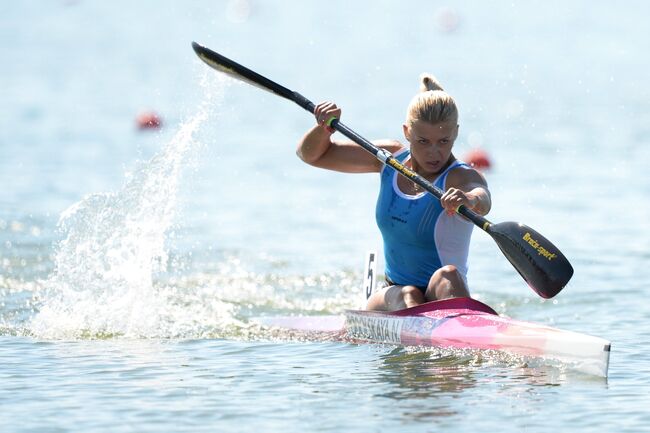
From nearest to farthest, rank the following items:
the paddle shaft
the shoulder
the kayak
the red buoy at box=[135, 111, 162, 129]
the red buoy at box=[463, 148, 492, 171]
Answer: the kayak → the paddle shaft → the shoulder → the red buoy at box=[463, 148, 492, 171] → the red buoy at box=[135, 111, 162, 129]

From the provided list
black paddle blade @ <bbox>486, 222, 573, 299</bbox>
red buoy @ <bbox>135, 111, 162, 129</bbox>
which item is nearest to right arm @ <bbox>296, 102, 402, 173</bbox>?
black paddle blade @ <bbox>486, 222, 573, 299</bbox>

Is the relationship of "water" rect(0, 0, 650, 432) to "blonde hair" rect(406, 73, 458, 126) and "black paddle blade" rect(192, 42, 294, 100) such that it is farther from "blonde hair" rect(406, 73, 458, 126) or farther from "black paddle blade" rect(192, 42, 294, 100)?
"blonde hair" rect(406, 73, 458, 126)

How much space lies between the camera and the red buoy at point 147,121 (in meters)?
20.5

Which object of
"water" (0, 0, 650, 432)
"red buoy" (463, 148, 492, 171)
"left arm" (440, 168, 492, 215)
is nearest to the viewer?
"water" (0, 0, 650, 432)

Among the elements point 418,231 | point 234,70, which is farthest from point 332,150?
point 234,70

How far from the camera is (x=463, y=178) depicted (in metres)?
6.94

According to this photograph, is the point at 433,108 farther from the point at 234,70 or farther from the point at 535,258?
the point at 234,70

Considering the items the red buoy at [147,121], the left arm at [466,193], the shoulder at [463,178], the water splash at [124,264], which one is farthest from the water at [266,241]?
the shoulder at [463,178]

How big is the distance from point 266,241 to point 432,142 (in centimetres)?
557

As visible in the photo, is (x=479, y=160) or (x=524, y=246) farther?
(x=479, y=160)

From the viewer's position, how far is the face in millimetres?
6797

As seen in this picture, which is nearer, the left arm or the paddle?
the left arm

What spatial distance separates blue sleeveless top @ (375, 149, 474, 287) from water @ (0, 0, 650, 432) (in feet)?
A: 1.67

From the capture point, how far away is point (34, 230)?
1212cm
